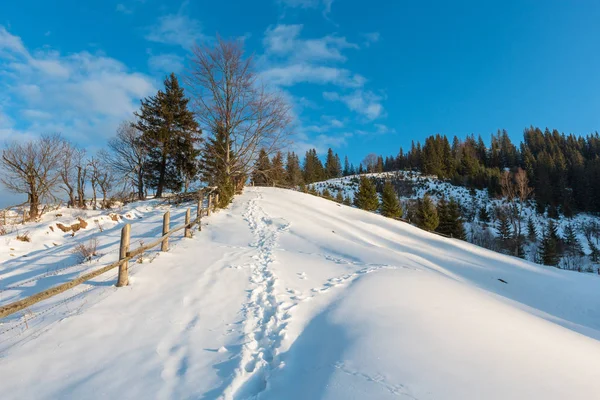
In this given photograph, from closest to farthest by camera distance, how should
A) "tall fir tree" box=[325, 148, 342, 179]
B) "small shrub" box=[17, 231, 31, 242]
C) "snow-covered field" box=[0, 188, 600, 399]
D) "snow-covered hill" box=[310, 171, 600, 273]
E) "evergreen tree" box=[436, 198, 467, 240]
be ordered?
"snow-covered field" box=[0, 188, 600, 399] → "small shrub" box=[17, 231, 31, 242] → "evergreen tree" box=[436, 198, 467, 240] → "snow-covered hill" box=[310, 171, 600, 273] → "tall fir tree" box=[325, 148, 342, 179]

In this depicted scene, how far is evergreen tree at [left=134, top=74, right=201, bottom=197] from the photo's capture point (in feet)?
71.9

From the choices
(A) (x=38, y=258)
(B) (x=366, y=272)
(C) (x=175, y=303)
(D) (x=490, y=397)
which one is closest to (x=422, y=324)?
(D) (x=490, y=397)

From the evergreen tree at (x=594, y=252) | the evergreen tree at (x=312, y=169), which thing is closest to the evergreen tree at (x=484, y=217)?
the evergreen tree at (x=594, y=252)

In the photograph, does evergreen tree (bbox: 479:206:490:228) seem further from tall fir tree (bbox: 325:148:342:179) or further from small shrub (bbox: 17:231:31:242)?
small shrub (bbox: 17:231:31:242)

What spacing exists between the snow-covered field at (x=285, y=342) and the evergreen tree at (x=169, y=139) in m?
18.5

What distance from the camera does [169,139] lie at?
22062 mm

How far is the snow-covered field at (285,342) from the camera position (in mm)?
2328

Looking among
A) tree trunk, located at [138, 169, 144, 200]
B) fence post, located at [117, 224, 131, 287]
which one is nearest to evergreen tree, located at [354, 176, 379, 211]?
tree trunk, located at [138, 169, 144, 200]

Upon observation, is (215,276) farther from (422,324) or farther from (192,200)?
(192,200)

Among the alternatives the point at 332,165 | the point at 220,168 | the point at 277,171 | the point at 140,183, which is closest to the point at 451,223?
the point at 277,171

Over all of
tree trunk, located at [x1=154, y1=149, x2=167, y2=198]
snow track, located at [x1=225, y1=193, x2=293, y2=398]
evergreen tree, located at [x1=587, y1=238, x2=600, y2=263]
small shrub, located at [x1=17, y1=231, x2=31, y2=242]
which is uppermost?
tree trunk, located at [x1=154, y1=149, x2=167, y2=198]

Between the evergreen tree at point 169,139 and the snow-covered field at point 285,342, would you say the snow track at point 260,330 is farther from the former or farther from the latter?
the evergreen tree at point 169,139

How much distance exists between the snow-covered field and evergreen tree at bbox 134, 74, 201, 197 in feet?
60.6

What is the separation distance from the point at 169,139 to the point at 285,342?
2291 cm
